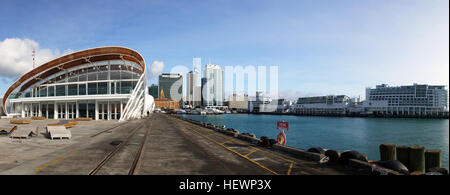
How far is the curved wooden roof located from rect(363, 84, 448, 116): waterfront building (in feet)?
662

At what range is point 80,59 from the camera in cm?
5709

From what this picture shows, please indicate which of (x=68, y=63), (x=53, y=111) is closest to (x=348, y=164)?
(x=68, y=63)

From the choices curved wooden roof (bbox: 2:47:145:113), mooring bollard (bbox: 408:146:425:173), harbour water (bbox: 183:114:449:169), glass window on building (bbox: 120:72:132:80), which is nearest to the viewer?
mooring bollard (bbox: 408:146:425:173)

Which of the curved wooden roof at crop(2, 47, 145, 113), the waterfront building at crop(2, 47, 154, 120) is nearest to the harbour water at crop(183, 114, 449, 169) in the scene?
the waterfront building at crop(2, 47, 154, 120)

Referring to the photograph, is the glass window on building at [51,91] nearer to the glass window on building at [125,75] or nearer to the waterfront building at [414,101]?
the glass window on building at [125,75]

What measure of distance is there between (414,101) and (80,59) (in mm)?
223536

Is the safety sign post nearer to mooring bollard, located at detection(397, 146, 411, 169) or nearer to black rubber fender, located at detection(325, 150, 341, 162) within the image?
black rubber fender, located at detection(325, 150, 341, 162)

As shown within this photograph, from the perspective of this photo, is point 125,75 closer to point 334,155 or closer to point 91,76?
point 91,76

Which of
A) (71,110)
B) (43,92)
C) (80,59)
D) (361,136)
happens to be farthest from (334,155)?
(43,92)

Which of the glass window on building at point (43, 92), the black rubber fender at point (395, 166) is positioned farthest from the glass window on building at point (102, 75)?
the black rubber fender at point (395, 166)

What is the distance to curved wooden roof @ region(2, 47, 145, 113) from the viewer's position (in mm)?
55656

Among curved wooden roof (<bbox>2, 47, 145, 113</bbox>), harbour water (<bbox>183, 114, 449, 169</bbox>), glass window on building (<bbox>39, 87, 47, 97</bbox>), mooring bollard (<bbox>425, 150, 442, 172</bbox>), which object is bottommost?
harbour water (<bbox>183, 114, 449, 169</bbox>)
